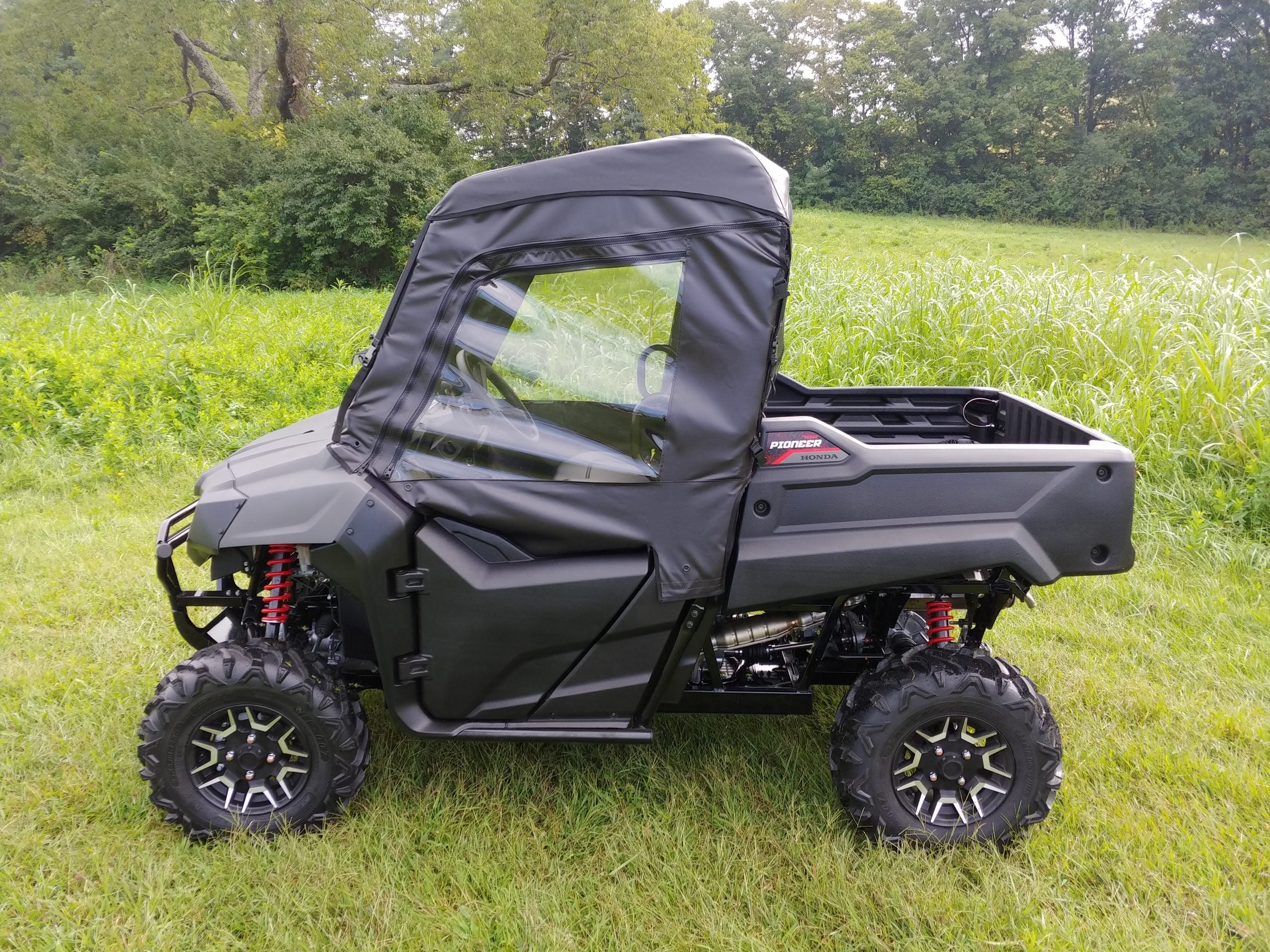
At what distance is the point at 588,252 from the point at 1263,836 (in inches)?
102

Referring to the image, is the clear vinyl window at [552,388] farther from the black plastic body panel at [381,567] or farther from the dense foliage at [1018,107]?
the dense foliage at [1018,107]

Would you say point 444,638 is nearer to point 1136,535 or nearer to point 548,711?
point 548,711

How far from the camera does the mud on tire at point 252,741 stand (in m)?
2.52

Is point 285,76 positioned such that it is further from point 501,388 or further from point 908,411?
point 501,388

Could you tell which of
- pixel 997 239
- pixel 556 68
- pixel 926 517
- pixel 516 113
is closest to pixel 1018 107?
pixel 997 239

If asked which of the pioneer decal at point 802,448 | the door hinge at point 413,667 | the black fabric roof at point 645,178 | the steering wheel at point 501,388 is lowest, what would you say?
the door hinge at point 413,667

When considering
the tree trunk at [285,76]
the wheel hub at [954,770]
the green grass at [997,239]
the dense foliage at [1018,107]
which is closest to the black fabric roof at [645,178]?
the wheel hub at [954,770]

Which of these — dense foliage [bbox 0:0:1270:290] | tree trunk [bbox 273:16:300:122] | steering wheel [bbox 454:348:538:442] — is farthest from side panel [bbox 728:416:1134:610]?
tree trunk [bbox 273:16:300:122]

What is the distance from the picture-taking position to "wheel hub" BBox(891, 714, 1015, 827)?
8.34ft

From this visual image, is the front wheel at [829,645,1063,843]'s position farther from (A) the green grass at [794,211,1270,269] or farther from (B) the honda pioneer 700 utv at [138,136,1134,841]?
(A) the green grass at [794,211,1270,269]

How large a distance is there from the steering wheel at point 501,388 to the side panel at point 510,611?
1.19 feet

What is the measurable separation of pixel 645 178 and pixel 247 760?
2.00m

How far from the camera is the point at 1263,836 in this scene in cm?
260

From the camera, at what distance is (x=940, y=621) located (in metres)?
2.78
